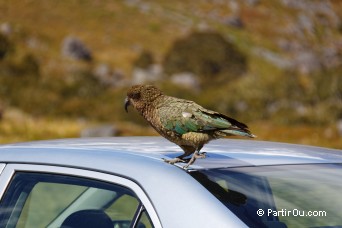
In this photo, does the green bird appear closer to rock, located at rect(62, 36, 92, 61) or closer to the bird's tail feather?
the bird's tail feather

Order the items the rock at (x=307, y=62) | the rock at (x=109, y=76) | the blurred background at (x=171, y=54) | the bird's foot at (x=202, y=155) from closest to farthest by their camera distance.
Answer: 1. the bird's foot at (x=202, y=155)
2. the blurred background at (x=171, y=54)
3. the rock at (x=109, y=76)
4. the rock at (x=307, y=62)

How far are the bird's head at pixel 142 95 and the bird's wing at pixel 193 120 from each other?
0.13 metres

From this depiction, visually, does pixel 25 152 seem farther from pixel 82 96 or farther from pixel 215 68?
pixel 215 68

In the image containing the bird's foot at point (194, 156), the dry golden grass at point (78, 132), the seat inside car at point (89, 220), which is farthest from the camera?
the dry golden grass at point (78, 132)

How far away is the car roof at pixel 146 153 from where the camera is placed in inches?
115

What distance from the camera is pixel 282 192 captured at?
2.96 meters

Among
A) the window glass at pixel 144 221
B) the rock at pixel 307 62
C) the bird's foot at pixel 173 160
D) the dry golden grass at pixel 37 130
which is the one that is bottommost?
the window glass at pixel 144 221

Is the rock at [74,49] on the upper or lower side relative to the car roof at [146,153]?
upper

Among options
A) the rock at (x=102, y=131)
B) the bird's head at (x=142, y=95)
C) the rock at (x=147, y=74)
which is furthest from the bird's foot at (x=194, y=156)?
the rock at (x=147, y=74)

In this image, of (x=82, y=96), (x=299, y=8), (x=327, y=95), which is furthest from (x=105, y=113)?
(x=299, y=8)

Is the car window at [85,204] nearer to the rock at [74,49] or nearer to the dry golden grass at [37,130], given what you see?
the dry golden grass at [37,130]

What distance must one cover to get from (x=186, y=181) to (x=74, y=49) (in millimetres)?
72059

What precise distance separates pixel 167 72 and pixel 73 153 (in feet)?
231

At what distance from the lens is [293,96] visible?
44.0m
